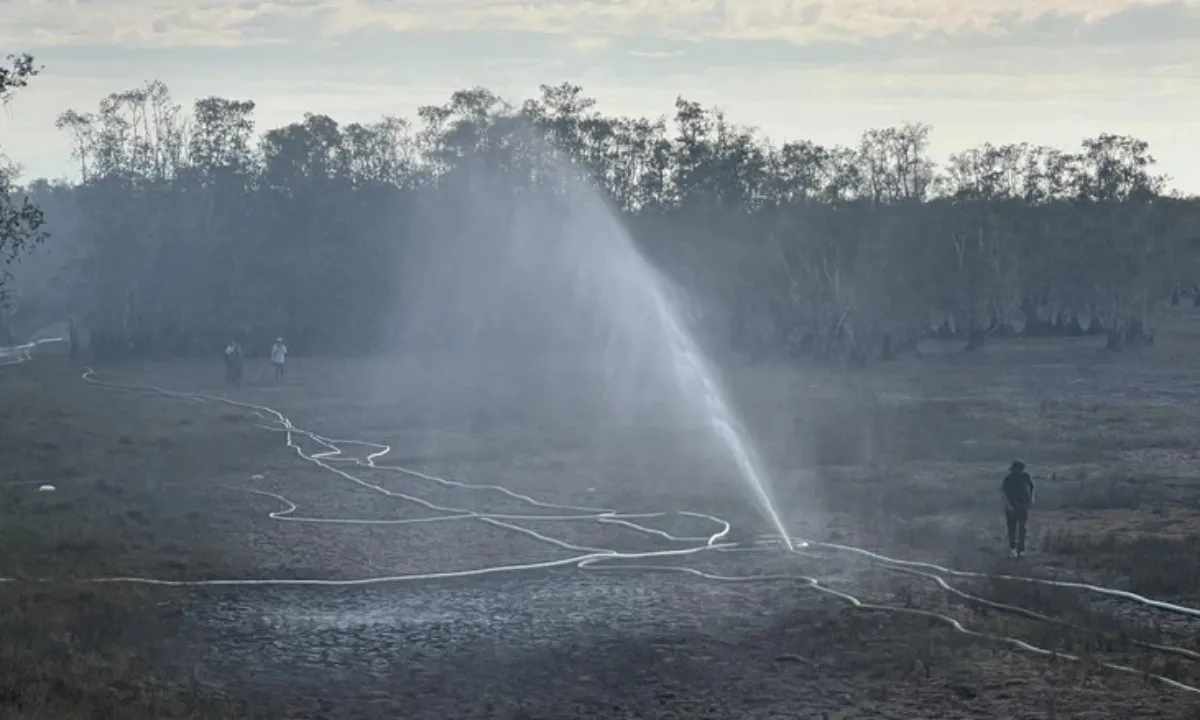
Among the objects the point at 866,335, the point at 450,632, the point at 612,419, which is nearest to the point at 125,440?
the point at 612,419

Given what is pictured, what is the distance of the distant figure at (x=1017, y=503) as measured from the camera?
56.6 ft

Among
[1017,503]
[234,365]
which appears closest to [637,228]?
[234,365]

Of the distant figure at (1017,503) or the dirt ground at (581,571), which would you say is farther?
the distant figure at (1017,503)

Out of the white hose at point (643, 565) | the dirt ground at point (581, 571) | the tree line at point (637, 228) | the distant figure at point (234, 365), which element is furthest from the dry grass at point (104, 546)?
the tree line at point (637, 228)

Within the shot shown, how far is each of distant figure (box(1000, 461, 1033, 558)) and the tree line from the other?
145ft

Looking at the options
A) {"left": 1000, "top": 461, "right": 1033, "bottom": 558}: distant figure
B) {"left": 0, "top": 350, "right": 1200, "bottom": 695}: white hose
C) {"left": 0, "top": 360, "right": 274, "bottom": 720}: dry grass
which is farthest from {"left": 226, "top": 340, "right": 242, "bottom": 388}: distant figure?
{"left": 1000, "top": 461, "right": 1033, "bottom": 558}: distant figure

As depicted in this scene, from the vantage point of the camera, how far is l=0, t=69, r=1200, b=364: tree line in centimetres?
6644

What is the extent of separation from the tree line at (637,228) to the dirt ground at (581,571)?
29485 mm

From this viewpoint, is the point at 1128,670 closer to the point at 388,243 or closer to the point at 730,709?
the point at 730,709

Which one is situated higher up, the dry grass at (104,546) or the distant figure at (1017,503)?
the distant figure at (1017,503)

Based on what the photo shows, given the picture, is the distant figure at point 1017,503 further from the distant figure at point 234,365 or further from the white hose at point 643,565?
the distant figure at point 234,365

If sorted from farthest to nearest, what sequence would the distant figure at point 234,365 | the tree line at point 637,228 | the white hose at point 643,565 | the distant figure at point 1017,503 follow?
1. the tree line at point 637,228
2. the distant figure at point 234,365
3. the distant figure at point 1017,503
4. the white hose at point 643,565

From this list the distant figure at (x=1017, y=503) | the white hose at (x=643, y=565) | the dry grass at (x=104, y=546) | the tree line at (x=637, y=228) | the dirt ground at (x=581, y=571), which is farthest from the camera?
the tree line at (x=637, y=228)

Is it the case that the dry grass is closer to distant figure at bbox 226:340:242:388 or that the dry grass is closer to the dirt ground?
the dirt ground
